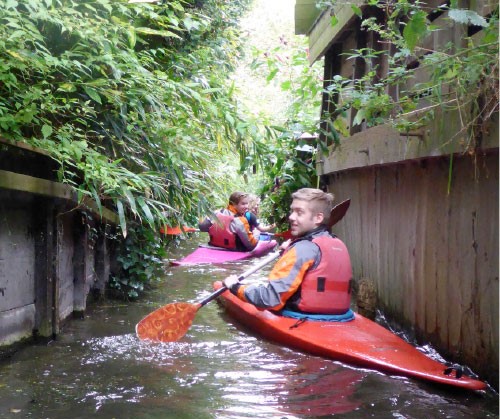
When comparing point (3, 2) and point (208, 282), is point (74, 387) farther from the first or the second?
point (208, 282)

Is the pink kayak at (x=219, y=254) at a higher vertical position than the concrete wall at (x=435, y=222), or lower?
lower

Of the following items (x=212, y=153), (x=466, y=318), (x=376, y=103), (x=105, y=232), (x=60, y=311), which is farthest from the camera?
(x=212, y=153)

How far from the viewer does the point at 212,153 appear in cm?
698

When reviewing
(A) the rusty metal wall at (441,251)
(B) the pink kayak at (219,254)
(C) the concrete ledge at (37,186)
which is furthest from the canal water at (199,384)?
(B) the pink kayak at (219,254)

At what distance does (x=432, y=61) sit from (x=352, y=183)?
3.81 m

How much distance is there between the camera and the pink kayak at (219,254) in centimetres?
1027

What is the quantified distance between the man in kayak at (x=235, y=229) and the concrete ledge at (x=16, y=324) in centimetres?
604

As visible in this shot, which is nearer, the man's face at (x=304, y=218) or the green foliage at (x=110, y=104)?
the green foliage at (x=110, y=104)

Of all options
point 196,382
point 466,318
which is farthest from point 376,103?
point 196,382

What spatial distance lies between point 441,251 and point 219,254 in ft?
21.9

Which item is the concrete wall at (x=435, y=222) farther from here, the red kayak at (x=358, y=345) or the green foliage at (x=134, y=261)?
the green foliage at (x=134, y=261)

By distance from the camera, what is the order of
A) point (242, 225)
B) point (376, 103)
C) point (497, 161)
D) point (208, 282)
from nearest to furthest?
point (497, 161), point (376, 103), point (208, 282), point (242, 225)

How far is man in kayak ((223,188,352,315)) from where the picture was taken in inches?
199

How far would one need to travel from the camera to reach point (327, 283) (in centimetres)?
506
